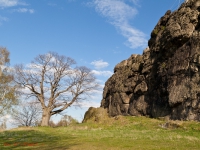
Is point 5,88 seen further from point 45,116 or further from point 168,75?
point 168,75

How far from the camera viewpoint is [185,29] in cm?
3284

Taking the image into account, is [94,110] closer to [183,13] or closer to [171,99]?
[171,99]

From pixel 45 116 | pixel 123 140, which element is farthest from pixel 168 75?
pixel 45 116

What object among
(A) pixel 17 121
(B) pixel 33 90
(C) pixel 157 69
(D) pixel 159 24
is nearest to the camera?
(C) pixel 157 69

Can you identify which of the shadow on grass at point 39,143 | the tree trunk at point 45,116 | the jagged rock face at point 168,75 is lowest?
the shadow on grass at point 39,143

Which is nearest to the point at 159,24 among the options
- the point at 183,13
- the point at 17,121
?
the point at 183,13

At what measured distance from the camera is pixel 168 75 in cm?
3478

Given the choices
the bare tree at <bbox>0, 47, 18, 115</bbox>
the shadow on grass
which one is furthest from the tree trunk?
the shadow on grass

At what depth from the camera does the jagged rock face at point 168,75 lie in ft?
96.8

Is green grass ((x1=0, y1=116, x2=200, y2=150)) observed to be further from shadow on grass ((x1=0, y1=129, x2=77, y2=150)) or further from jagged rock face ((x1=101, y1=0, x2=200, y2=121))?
jagged rock face ((x1=101, y1=0, x2=200, y2=121))

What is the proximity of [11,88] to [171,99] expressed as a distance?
3049 cm

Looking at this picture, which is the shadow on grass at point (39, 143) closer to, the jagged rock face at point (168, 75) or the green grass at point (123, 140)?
the green grass at point (123, 140)

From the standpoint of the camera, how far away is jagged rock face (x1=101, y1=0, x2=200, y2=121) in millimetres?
29519

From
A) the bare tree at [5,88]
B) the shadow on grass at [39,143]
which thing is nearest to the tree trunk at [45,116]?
A: the bare tree at [5,88]
